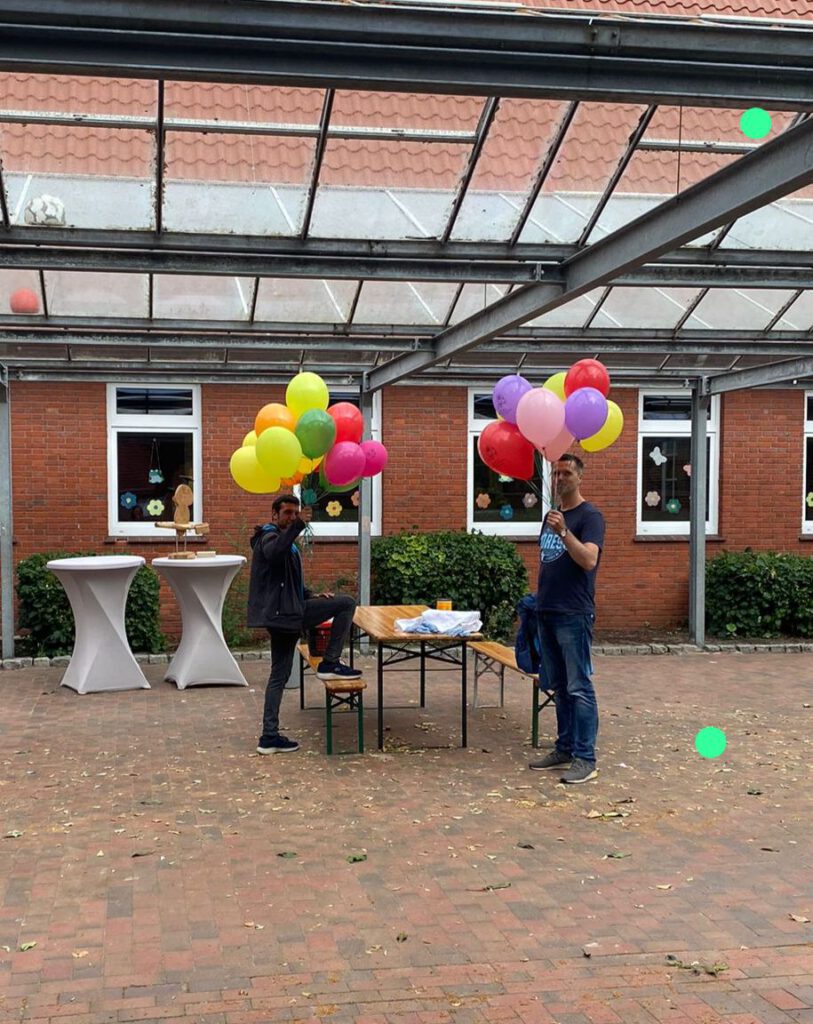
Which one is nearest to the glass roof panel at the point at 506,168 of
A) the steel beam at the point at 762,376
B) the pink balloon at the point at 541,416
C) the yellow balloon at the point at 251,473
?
the pink balloon at the point at 541,416

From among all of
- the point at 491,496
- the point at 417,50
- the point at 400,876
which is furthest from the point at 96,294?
the point at 491,496

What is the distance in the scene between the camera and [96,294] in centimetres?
847

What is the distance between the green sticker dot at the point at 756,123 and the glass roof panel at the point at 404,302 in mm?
3280

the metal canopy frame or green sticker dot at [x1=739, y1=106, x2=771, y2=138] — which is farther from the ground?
green sticker dot at [x1=739, y1=106, x2=771, y2=138]

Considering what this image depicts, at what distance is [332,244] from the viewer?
6.66m

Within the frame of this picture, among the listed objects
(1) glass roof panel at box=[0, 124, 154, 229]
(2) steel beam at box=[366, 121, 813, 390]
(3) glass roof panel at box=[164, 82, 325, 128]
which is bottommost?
(2) steel beam at box=[366, 121, 813, 390]

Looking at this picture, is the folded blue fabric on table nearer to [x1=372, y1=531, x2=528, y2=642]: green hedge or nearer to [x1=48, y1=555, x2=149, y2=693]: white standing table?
[x1=48, y1=555, x2=149, y2=693]: white standing table

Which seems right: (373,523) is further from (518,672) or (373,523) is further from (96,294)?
(96,294)

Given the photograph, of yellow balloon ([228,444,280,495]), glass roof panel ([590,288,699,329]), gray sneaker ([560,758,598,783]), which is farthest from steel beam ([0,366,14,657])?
gray sneaker ([560,758,598,783])

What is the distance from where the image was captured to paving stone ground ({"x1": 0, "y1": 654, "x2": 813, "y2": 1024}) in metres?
3.68

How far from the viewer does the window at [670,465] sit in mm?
13164

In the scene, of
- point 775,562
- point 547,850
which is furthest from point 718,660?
point 547,850

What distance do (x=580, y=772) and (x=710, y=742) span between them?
155cm

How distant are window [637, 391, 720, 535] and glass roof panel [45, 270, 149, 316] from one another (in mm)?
7071
